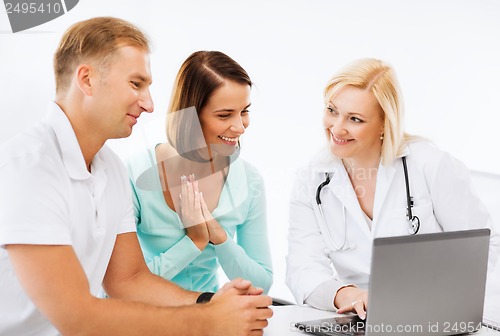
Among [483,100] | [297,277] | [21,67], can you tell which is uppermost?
[21,67]

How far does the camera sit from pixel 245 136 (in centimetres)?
374

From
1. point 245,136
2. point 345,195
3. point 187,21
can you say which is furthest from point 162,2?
point 345,195

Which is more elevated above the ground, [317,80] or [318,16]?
[318,16]

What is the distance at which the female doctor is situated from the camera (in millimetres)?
2092

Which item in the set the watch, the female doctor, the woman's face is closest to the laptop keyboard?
the watch

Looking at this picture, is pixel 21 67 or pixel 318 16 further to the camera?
pixel 318 16

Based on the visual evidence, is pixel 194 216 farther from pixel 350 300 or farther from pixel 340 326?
pixel 340 326

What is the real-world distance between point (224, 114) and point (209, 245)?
42 centimetres

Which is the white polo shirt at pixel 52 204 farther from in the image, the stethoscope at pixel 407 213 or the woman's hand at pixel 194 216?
the stethoscope at pixel 407 213

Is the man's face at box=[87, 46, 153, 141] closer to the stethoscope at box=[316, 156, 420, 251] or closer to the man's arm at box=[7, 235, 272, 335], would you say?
the man's arm at box=[7, 235, 272, 335]

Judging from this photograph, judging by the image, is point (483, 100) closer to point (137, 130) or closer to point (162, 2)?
point (137, 130)

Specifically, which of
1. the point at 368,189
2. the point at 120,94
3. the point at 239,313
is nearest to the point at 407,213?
the point at 368,189

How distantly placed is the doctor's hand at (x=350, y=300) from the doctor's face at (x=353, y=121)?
51cm

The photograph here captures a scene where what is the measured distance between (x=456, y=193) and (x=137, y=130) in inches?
40.4
